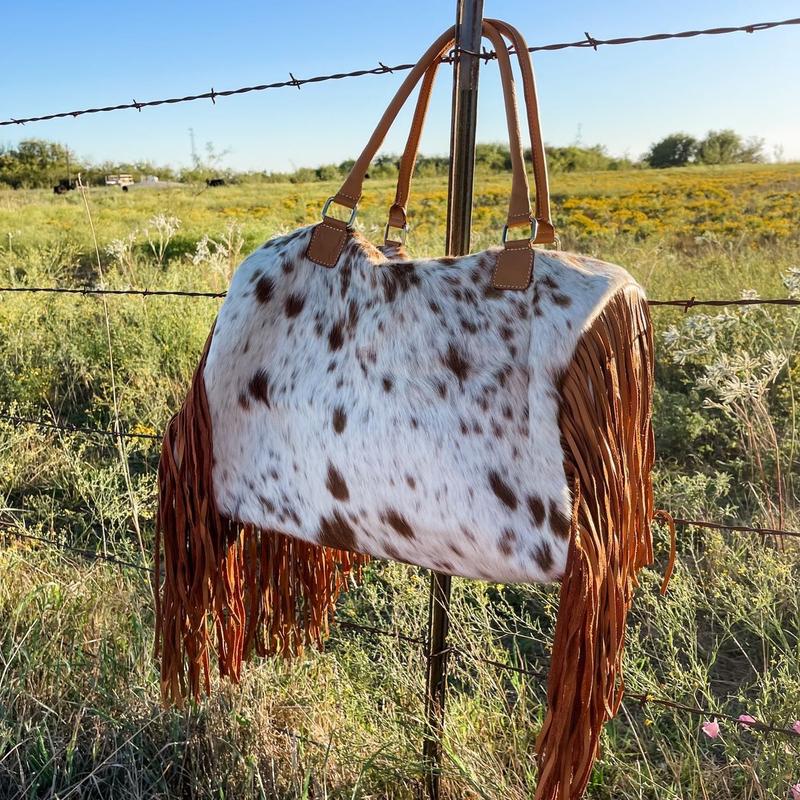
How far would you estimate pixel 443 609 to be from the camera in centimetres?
147

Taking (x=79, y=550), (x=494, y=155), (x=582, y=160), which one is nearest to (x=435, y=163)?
(x=494, y=155)

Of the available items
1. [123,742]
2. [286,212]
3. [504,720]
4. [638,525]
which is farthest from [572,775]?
[286,212]

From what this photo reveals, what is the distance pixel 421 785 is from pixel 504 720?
31 cm

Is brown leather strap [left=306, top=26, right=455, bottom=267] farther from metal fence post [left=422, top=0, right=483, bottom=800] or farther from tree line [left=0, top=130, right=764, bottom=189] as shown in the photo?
tree line [left=0, top=130, right=764, bottom=189]

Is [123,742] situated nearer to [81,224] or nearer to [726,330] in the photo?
[726,330]

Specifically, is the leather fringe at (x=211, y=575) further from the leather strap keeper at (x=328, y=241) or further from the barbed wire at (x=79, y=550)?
the barbed wire at (x=79, y=550)

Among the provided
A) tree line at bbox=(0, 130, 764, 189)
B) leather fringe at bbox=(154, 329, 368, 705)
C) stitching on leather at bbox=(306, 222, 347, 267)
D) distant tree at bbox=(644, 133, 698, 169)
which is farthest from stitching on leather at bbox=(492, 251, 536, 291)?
distant tree at bbox=(644, 133, 698, 169)

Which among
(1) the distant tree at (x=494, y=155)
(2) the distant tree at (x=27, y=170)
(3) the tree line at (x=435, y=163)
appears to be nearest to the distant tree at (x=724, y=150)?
(3) the tree line at (x=435, y=163)

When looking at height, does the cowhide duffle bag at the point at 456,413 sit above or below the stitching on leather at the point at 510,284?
below

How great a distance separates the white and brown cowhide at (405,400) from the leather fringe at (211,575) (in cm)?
7

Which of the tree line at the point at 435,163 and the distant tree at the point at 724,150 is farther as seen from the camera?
the distant tree at the point at 724,150

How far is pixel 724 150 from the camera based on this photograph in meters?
34.1

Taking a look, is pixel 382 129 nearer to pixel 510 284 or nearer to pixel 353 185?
pixel 353 185

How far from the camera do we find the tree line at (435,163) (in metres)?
23.7
